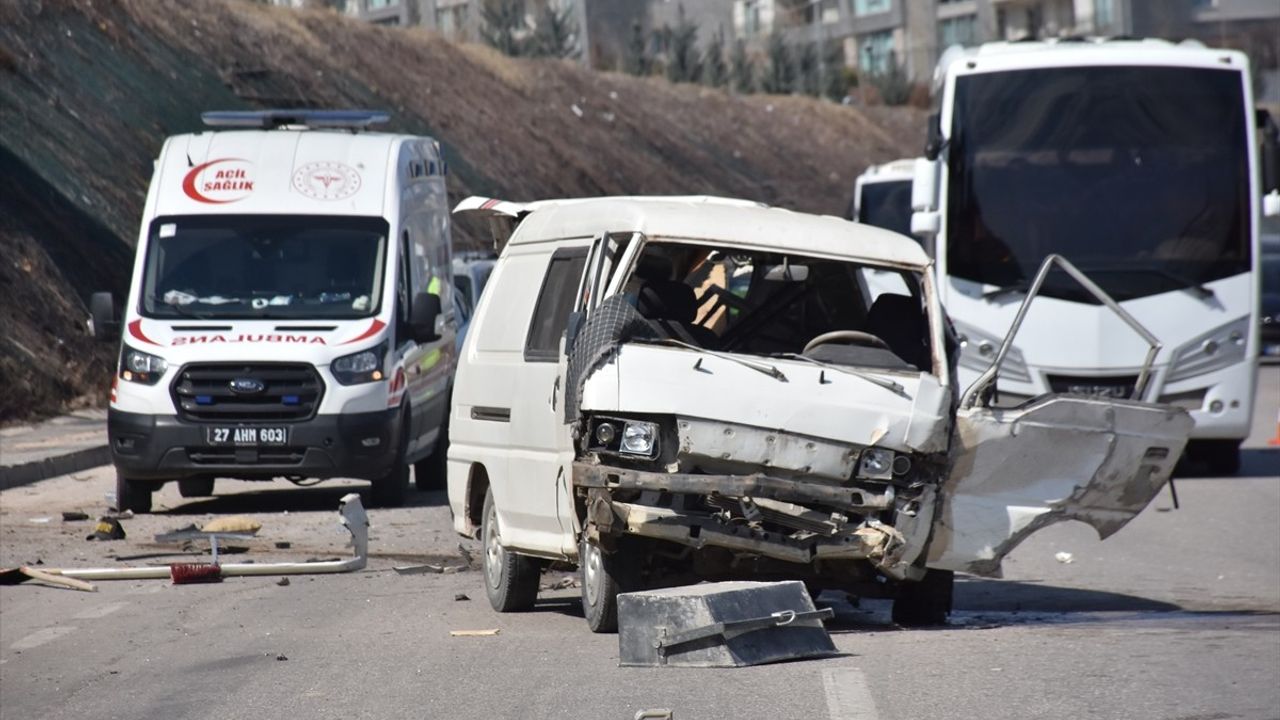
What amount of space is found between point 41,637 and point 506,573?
234 cm

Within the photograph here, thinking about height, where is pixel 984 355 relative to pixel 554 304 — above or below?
below

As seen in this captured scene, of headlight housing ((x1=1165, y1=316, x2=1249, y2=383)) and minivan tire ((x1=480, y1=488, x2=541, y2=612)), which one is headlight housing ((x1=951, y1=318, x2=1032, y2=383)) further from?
minivan tire ((x1=480, y1=488, x2=541, y2=612))

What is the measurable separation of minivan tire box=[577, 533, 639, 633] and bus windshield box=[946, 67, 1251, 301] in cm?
873

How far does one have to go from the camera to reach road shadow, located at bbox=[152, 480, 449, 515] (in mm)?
16391

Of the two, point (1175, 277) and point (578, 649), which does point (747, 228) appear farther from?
point (1175, 277)

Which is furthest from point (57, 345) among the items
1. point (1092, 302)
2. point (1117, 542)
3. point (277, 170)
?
point (1117, 542)

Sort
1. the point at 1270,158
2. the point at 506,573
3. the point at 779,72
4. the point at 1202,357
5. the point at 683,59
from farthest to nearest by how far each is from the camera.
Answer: the point at 779,72 < the point at 683,59 < the point at 1270,158 < the point at 1202,357 < the point at 506,573

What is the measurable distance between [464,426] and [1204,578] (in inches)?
171

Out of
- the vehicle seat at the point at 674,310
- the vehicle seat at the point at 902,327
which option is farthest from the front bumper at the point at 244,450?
the vehicle seat at the point at 902,327

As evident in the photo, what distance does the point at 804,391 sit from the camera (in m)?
8.58

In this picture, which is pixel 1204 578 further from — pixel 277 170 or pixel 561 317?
pixel 277 170

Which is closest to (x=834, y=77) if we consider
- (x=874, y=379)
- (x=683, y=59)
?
(x=683, y=59)

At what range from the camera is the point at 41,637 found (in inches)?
393

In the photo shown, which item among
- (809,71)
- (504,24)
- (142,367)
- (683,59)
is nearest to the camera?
(142,367)
